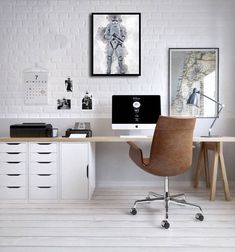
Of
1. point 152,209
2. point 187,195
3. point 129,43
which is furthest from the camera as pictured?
point 129,43

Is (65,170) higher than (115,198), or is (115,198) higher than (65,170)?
(65,170)

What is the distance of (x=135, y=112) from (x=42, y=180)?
1.34 metres

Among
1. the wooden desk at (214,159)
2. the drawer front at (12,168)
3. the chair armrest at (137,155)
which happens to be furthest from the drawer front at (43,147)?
the wooden desk at (214,159)

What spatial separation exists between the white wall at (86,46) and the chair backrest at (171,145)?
1254 millimetres

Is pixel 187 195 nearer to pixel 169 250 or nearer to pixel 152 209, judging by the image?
pixel 152 209

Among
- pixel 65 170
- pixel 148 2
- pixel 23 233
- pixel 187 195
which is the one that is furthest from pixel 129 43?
pixel 23 233

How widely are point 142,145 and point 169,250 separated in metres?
1.89

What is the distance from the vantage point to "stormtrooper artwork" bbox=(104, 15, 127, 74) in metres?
3.66

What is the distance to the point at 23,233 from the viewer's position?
88.0 inches

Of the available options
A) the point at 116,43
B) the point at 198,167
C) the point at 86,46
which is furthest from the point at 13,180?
the point at 198,167

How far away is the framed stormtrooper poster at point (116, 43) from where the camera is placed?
3.66 metres

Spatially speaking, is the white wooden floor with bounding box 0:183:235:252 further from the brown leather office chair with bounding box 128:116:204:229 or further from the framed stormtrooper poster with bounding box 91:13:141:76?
the framed stormtrooper poster with bounding box 91:13:141:76

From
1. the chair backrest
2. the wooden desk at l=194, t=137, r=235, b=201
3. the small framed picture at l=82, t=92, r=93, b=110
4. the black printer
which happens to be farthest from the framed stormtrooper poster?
the chair backrest

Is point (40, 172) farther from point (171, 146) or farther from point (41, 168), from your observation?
point (171, 146)
